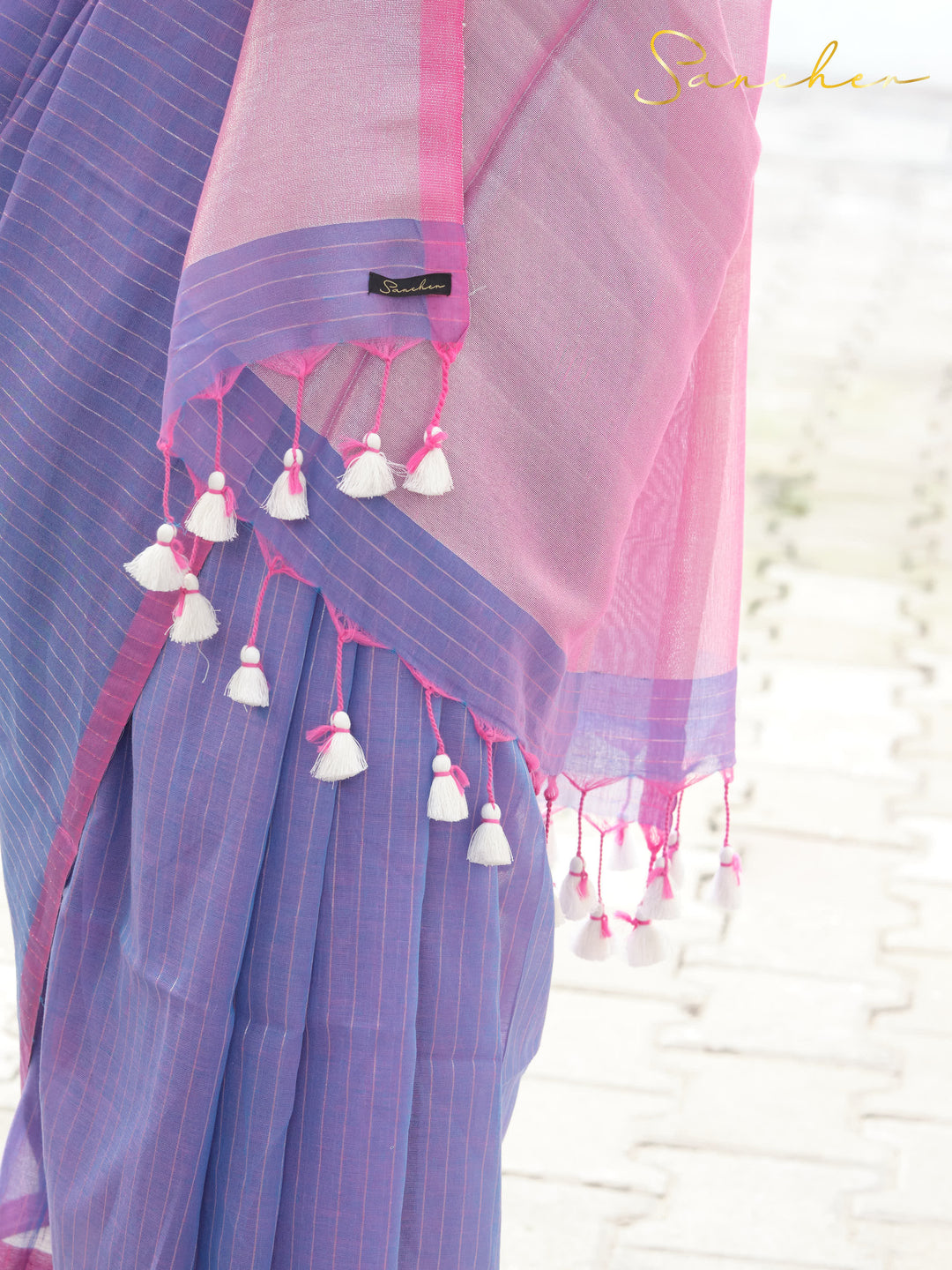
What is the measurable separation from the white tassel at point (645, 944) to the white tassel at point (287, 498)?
525 mm

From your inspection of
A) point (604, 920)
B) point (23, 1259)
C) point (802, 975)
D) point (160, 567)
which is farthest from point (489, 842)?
point (802, 975)

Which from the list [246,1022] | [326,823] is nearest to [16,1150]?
[246,1022]

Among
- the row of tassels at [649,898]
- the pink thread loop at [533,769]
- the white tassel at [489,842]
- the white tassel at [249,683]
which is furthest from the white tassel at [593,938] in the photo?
the white tassel at [249,683]

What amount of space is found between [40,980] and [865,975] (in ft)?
4.46

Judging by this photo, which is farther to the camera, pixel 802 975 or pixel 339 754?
pixel 802 975

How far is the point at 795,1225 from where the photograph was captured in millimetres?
1564

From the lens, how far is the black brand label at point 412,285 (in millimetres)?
Result: 779

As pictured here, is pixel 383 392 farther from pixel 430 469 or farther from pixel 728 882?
pixel 728 882

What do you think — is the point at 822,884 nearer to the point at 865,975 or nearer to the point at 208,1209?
the point at 865,975

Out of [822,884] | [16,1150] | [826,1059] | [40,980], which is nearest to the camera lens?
[40,980]

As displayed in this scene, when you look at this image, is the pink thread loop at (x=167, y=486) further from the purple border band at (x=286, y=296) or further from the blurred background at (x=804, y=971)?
the blurred background at (x=804, y=971)

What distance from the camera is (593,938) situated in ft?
3.82

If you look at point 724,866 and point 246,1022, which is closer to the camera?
point 246,1022

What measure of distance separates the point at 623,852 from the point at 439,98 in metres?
0.71
